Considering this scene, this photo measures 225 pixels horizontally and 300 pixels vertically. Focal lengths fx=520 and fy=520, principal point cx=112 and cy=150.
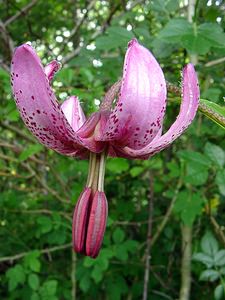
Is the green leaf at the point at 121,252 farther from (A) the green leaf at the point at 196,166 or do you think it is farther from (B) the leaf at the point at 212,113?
(B) the leaf at the point at 212,113

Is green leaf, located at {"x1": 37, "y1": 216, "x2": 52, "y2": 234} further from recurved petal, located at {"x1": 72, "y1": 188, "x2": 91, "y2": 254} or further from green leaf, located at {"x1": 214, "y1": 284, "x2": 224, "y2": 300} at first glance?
recurved petal, located at {"x1": 72, "y1": 188, "x2": 91, "y2": 254}

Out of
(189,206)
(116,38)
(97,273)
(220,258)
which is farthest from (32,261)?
(116,38)

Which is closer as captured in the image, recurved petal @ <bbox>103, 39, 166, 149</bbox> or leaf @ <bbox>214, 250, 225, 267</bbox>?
recurved petal @ <bbox>103, 39, 166, 149</bbox>

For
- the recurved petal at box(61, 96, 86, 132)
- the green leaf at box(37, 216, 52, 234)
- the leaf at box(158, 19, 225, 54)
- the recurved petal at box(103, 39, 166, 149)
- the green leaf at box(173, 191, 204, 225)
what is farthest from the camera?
the green leaf at box(37, 216, 52, 234)

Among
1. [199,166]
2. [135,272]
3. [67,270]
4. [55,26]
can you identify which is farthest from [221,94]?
[55,26]

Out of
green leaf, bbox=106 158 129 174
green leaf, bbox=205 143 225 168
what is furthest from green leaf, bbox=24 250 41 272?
green leaf, bbox=205 143 225 168

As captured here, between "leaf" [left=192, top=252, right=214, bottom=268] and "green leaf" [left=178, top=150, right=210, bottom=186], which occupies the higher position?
"green leaf" [left=178, top=150, right=210, bottom=186]

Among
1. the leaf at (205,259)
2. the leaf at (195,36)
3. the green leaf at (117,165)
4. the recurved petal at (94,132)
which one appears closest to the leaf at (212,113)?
the recurved petal at (94,132)

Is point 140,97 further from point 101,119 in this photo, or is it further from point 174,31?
point 174,31
